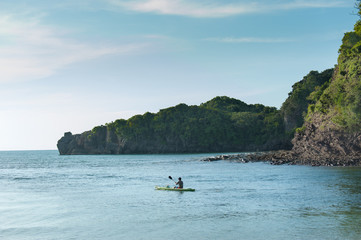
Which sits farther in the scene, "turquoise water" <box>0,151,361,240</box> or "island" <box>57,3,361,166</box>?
"island" <box>57,3,361,166</box>

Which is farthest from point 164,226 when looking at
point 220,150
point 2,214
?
point 220,150

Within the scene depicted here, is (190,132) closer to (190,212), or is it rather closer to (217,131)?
(217,131)

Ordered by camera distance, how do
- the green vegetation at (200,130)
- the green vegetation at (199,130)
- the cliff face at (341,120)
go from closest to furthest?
the cliff face at (341,120) < the green vegetation at (200,130) < the green vegetation at (199,130)

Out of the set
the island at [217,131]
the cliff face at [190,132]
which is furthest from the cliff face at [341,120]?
the cliff face at [190,132]

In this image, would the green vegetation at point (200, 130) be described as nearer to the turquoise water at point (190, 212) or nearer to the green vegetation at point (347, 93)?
the green vegetation at point (347, 93)

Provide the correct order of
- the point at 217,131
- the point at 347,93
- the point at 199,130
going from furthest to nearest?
the point at 199,130, the point at 217,131, the point at 347,93

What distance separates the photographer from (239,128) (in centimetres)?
15962

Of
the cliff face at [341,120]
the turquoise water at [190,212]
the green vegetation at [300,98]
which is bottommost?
the turquoise water at [190,212]

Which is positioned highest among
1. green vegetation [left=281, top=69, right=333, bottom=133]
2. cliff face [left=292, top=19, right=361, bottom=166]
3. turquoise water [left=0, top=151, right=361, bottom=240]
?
green vegetation [left=281, top=69, right=333, bottom=133]

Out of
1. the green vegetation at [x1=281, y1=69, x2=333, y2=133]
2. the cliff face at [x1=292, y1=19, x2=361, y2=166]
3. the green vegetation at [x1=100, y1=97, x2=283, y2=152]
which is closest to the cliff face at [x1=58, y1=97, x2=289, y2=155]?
the green vegetation at [x1=100, y1=97, x2=283, y2=152]

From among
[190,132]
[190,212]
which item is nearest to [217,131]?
[190,132]

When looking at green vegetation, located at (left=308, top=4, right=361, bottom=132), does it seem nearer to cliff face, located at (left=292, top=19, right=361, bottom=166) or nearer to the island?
cliff face, located at (left=292, top=19, right=361, bottom=166)

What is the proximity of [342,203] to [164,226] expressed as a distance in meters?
13.7

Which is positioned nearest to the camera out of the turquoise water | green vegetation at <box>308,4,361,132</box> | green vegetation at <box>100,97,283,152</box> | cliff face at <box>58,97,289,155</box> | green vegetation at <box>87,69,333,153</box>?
the turquoise water
